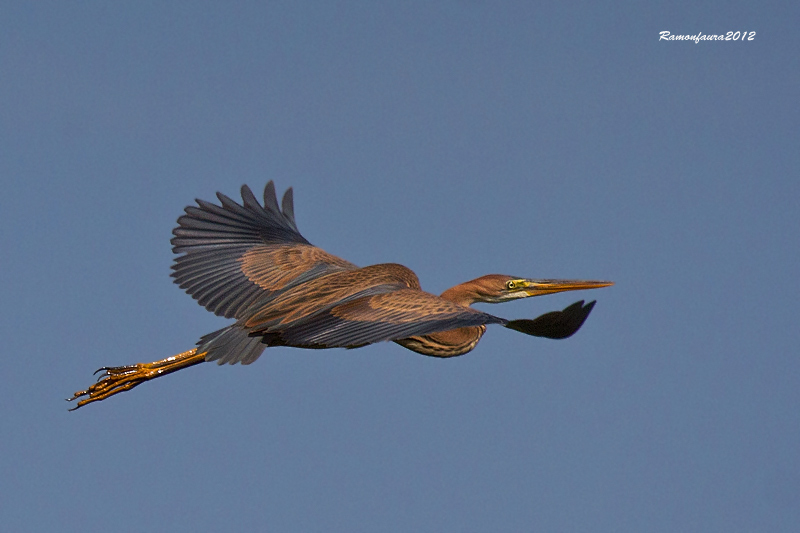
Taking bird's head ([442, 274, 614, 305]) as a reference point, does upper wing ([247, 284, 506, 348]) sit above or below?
below

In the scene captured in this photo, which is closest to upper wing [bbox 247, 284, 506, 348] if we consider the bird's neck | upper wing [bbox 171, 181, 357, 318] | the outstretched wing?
the outstretched wing

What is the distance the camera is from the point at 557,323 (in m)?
10.3

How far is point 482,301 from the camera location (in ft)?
45.1

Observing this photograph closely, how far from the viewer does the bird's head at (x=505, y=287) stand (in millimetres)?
13555

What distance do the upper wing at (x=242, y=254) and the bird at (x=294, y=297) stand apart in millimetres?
14

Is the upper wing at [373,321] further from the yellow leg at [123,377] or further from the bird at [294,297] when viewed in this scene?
the yellow leg at [123,377]

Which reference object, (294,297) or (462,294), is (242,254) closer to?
(294,297)

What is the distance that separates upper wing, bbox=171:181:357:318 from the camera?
13367 millimetres

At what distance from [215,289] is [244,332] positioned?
196 cm

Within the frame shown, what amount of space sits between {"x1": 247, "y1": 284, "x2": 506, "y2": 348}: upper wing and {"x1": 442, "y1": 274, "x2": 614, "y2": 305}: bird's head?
6.91 feet

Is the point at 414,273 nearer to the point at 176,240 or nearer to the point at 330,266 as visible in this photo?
the point at 330,266

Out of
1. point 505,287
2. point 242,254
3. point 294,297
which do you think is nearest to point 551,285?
point 505,287

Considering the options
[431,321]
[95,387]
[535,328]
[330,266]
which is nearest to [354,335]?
Result: [431,321]

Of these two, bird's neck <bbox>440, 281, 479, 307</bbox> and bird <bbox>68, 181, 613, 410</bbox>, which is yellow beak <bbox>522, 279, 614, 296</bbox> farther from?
bird's neck <bbox>440, 281, 479, 307</bbox>
